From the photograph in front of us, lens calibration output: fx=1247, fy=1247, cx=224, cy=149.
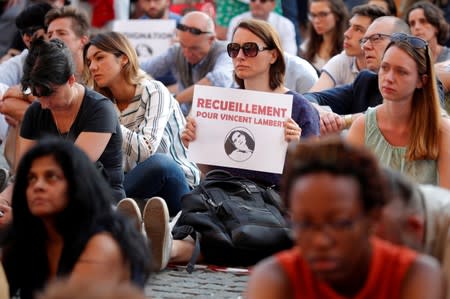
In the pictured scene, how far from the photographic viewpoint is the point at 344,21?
10.1 m

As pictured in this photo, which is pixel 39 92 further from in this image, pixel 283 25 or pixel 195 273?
pixel 283 25

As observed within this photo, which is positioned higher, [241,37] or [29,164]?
[241,37]

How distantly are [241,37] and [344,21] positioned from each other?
3.41 m

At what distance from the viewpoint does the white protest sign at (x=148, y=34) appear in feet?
35.8

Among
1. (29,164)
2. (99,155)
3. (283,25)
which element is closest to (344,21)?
(283,25)

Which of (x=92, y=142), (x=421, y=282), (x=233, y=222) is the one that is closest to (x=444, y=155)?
(x=233, y=222)

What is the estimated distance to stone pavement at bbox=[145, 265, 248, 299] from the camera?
5.65 metres

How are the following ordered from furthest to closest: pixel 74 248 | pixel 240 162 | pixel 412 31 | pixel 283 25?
pixel 283 25
pixel 412 31
pixel 240 162
pixel 74 248

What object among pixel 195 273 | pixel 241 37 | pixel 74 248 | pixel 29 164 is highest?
pixel 241 37

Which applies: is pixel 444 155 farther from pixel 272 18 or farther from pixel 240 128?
pixel 272 18

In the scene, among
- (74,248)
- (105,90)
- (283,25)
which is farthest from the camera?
(283,25)

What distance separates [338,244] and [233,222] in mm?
3530

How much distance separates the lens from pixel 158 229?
19.9 ft

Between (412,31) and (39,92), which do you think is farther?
(412,31)
